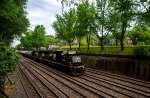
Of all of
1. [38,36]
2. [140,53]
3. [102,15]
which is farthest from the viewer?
[38,36]

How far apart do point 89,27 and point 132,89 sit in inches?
1258

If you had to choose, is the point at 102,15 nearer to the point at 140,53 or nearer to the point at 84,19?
the point at 84,19

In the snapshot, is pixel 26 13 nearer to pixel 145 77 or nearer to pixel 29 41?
pixel 145 77

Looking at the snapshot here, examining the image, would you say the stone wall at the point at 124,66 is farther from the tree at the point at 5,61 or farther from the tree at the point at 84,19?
the tree at the point at 5,61

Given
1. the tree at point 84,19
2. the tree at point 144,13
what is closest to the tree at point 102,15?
the tree at point 84,19

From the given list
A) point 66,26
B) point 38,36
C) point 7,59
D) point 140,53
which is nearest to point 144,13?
point 140,53

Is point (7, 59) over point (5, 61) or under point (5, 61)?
over

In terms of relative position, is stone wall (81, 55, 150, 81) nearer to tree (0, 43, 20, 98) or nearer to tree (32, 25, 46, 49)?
tree (0, 43, 20, 98)

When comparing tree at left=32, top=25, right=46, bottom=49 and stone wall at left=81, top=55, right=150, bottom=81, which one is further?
tree at left=32, top=25, right=46, bottom=49

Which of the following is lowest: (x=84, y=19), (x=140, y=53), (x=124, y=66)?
(x=124, y=66)

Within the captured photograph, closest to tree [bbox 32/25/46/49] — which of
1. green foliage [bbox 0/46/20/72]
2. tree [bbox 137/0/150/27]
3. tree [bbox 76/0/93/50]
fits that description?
tree [bbox 76/0/93/50]

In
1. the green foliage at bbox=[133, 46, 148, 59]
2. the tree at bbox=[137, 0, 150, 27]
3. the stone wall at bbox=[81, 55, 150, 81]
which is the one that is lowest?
the stone wall at bbox=[81, 55, 150, 81]

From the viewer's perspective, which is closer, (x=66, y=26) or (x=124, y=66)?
(x=124, y=66)

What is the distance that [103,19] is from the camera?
152ft
